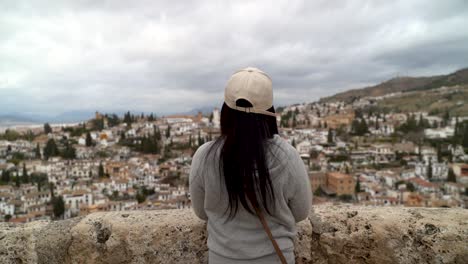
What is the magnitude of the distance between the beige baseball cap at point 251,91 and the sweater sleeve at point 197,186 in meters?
0.20

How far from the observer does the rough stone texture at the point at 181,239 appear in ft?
4.91

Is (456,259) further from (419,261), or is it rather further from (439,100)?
(439,100)

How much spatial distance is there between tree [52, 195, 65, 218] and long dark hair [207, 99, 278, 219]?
27812 mm

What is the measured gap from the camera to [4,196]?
28797 millimetres

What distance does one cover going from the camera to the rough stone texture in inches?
58.9

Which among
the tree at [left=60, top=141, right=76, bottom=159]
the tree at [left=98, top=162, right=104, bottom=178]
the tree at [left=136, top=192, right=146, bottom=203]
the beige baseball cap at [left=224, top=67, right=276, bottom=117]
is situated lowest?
the tree at [left=136, top=192, right=146, bottom=203]

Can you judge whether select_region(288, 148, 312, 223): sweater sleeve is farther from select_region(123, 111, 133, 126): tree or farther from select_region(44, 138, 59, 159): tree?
select_region(123, 111, 133, 126): tree

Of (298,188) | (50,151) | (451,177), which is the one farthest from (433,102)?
(298,188)

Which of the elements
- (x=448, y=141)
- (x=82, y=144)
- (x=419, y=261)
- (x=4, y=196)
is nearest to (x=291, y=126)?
(x=448, y=141)

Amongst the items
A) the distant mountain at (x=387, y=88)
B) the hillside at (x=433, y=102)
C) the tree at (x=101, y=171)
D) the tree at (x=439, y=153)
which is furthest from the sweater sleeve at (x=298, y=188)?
the distant mountain at (x=387, y=88)

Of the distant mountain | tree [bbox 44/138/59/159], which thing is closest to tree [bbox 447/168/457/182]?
tree [bbox 44/138/59/159]

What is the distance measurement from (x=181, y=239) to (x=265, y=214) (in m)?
0.57

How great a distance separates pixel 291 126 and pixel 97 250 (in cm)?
6997

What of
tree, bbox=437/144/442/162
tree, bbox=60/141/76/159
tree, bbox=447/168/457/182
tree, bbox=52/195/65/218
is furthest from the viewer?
→ tree, bbox=60/141/76/159
